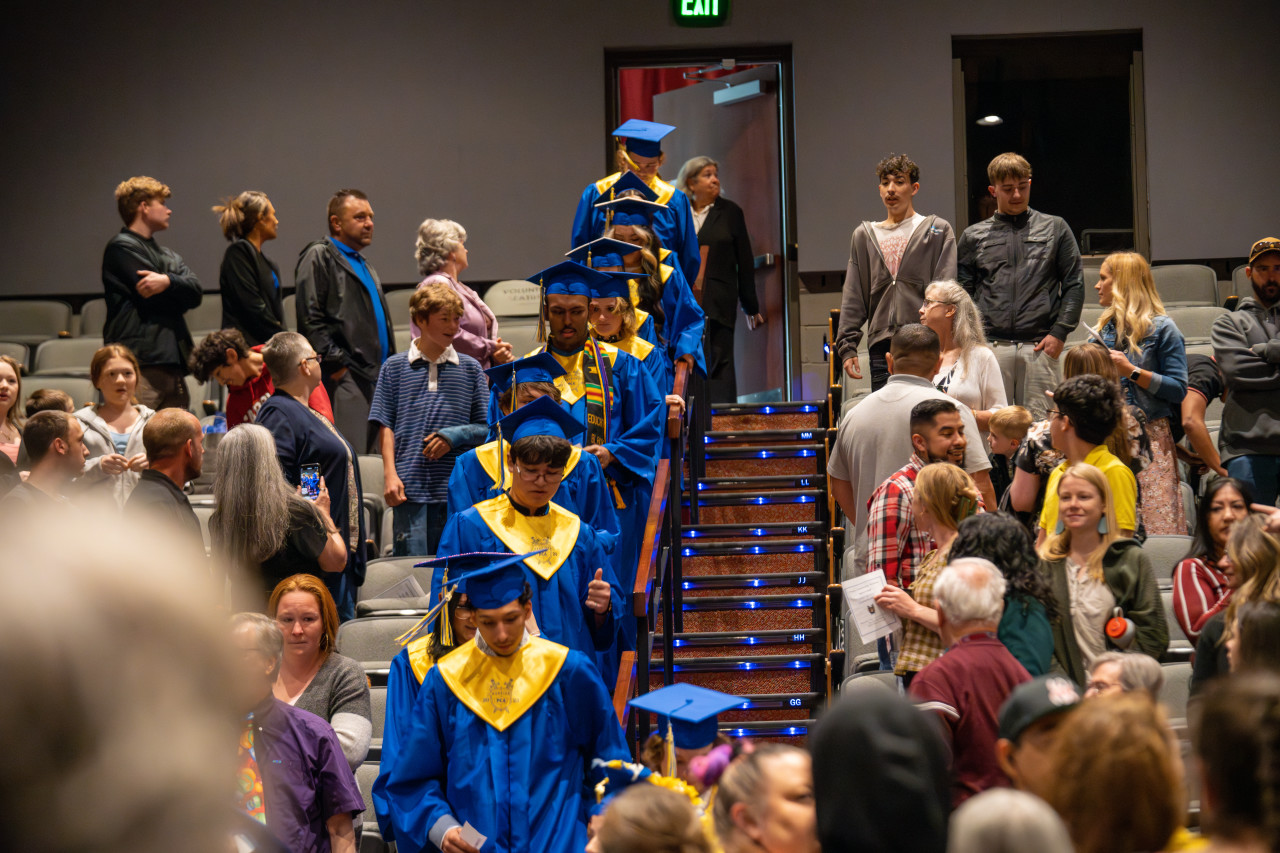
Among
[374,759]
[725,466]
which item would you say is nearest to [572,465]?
[374,759]

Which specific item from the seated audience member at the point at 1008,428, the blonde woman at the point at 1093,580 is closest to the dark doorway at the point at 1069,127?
the seated audience member at the point at 1008,428

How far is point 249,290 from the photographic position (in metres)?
7.38

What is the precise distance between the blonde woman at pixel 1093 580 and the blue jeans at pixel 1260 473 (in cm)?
249

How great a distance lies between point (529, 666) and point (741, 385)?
7.76 m

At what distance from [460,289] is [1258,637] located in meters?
4.91

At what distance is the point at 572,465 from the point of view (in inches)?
211

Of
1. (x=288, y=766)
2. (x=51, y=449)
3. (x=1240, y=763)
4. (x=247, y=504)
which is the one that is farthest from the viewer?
(x=51, y=449)

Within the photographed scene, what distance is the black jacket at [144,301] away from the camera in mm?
7477

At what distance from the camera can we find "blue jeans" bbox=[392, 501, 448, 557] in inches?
254

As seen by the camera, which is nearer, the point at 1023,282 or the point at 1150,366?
the point at 1150,366

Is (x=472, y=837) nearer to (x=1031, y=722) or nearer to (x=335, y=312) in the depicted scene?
(x=1031, y=722)

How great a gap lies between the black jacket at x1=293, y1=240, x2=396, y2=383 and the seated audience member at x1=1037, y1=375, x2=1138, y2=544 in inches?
159

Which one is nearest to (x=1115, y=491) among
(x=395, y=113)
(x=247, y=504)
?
(x=247, y=504)

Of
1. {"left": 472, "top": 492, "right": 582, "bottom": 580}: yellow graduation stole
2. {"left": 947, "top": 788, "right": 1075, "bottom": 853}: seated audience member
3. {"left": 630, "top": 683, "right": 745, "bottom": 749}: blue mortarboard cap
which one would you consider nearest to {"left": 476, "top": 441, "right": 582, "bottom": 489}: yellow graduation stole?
{"left": 472, "top": 492, "right": 582, "bottom": 580}: yellow graduation stole
